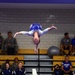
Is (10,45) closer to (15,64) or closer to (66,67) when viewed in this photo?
(15,64)

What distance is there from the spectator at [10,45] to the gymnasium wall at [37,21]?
62 cm

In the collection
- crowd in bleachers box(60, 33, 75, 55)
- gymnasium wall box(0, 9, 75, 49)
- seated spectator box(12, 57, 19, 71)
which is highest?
gymnasium wall box(0, 9, 75, 49)

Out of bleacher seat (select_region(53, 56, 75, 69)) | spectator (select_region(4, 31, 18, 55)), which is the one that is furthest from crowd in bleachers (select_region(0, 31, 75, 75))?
bleacher seat (select_region(53, 56, 75, 69))

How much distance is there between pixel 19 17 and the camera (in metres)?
12.3

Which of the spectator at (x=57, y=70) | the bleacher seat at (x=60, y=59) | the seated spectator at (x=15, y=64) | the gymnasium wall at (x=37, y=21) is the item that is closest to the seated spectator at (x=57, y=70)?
the spectator at (x=57, y=70)

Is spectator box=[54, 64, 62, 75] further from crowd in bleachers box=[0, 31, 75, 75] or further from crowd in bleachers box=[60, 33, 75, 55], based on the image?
crowd in bleachers box=[60, 33, 75, 55]

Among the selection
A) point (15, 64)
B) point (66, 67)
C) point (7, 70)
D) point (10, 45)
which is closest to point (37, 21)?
point (10, 45)

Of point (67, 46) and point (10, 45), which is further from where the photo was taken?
point (67, 46)

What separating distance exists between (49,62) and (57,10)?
7.47 feet

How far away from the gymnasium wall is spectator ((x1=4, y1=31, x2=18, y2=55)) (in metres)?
0.62

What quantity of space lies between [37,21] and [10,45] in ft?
5.63

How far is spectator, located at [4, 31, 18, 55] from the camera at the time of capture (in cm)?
1142

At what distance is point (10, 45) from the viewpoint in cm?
1146

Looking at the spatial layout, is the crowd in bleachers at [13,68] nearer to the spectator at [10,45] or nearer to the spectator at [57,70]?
the spectator at [10,45]
